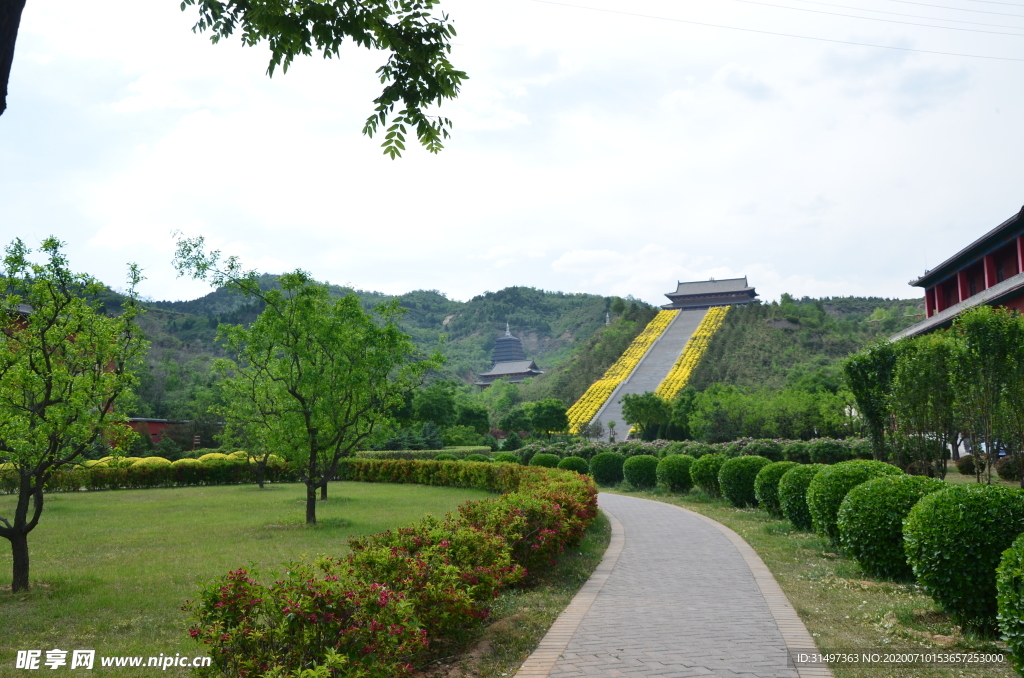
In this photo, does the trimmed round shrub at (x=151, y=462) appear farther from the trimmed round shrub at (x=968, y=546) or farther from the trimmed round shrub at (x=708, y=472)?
the trimmed round shrub at (x=968, y=546)

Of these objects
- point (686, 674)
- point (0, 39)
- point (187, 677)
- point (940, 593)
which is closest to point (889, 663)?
point (940, 593)

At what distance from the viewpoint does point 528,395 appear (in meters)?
63.4

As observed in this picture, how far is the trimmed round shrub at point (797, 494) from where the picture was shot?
1076 centimetres

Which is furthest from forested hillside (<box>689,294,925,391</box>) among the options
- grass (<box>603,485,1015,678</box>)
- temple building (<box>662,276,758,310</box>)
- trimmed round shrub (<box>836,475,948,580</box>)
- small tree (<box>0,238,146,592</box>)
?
small tree (<box>0,238,146,592</box>)

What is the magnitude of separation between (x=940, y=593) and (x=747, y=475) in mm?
9421

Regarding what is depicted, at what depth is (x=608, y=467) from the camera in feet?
75.8

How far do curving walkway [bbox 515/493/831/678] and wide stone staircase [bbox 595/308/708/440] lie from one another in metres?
34.8

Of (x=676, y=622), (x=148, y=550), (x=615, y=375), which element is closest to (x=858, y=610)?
(x=676, y=622)

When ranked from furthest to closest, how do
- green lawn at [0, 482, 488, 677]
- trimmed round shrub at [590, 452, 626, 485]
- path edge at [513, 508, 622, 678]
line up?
trimmed round shrub at [590, 452, 626, 485] < green lawn at [0, 482, 488, 677] < path edge at [513, 508, 622, 678]

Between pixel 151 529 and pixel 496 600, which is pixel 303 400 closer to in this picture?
pixel 151 529

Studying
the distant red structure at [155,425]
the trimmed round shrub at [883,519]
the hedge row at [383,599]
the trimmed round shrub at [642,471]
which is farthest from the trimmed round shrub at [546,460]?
the distant red structure at [155,425]

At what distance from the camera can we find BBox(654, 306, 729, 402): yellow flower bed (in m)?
49.9

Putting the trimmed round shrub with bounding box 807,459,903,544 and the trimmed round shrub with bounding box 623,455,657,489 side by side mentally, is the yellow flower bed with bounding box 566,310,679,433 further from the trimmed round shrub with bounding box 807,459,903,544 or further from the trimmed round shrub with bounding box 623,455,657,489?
the trimmed round shrub with bounding box 807,459,903,544

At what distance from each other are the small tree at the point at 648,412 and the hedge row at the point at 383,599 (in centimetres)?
3173
